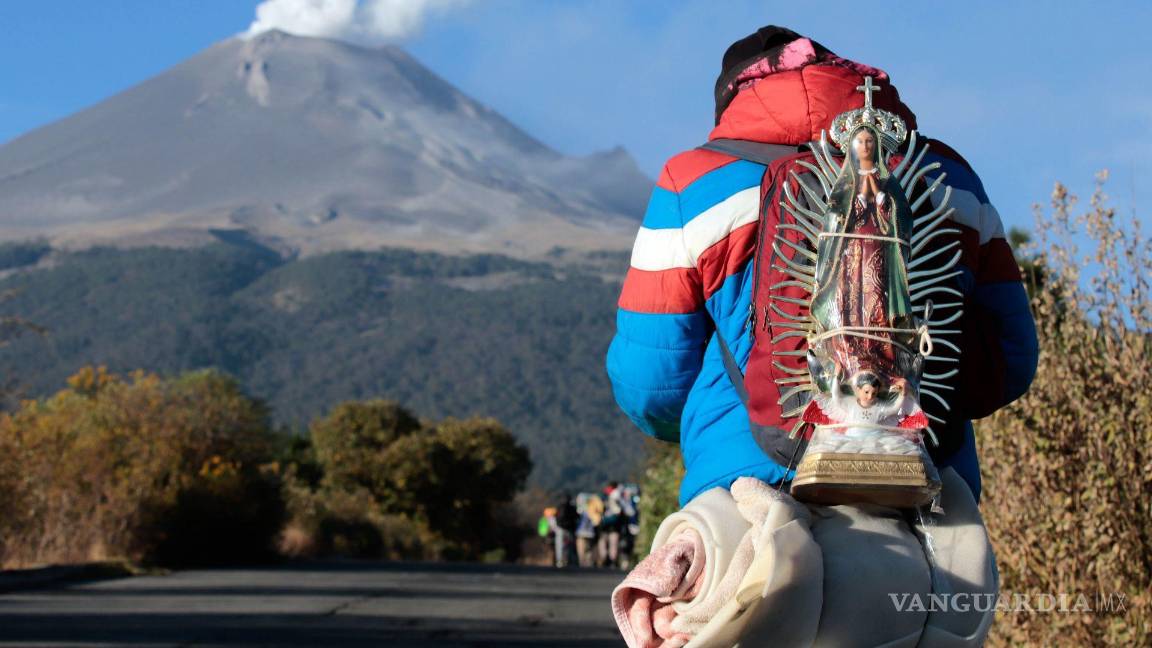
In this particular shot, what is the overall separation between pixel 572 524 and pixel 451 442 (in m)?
14.4

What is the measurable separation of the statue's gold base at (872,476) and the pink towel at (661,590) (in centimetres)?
24

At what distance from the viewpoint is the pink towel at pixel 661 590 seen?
9.77ft

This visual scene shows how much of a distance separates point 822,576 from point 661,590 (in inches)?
11.2

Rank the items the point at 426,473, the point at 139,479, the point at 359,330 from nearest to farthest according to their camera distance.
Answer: the point at 139,479
the point at 426,473
the point at 359,330

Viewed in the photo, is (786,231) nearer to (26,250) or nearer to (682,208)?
(682,208)

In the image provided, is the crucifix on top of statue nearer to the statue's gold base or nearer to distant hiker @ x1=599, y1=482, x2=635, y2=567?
the statue's gold base

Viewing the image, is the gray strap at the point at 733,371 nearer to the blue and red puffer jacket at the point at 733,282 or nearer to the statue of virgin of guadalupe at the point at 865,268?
the blue and red puffer jacket at the point at 733,282

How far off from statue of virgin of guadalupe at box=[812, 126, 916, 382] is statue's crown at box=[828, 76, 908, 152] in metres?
0.05

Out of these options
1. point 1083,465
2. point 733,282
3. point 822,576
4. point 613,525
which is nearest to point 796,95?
point 733,282

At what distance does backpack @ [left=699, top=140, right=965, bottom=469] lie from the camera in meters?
3.05

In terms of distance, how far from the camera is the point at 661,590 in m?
2.98

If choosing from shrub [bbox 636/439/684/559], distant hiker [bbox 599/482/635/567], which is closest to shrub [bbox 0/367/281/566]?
shrub [bbox 636/439/684/559]

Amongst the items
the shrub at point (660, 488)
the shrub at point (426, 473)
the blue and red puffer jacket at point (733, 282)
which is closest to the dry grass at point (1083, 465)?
the blue and red puffer jacket at point (733, 282)

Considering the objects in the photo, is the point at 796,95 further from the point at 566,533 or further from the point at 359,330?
the point at 359,330
